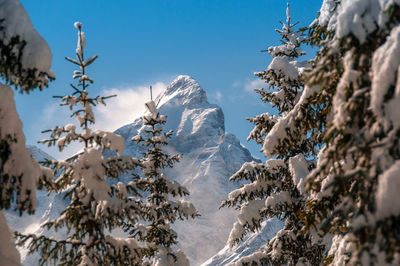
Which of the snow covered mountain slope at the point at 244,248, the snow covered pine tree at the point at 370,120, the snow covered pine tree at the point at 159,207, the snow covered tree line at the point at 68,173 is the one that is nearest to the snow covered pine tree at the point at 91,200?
the snow covered tree line at the point at 68,173

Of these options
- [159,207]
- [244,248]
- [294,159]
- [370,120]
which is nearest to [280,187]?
[294,159]

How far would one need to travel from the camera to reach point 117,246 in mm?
7398

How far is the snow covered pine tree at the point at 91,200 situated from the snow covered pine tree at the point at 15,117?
126 centimetres

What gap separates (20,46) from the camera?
5.86 meters

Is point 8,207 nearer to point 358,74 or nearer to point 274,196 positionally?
point 358,74

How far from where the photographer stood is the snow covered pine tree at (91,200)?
713 cm

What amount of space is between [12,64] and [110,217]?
10.7 ft

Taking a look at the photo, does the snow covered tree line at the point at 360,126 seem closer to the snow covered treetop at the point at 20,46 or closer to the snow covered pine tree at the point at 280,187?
the snow covered pine tree at the point at 280,187

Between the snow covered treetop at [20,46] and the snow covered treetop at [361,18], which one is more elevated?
the snow covered treetop at [20,46]

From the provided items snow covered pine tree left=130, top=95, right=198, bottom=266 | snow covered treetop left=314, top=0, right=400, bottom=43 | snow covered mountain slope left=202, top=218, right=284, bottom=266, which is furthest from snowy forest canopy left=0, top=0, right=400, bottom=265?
snow covered mountain slope left=202, top=218, right=284, bottom=266

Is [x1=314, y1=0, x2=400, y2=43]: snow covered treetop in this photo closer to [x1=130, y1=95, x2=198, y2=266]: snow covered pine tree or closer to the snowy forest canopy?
the snowy forest canopy

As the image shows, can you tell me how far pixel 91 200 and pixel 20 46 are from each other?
3154 mm

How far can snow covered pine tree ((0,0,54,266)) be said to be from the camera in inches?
224

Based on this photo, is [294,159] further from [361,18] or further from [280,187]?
[361,18]
